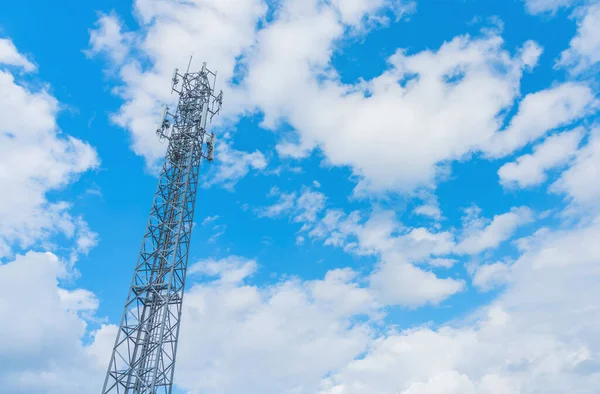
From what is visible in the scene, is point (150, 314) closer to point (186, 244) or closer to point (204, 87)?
point (186, 244)

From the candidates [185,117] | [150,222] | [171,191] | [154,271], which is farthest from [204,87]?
[154,271]

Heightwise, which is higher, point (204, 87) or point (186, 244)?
point (204, 87)

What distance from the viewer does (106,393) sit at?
34.8 m

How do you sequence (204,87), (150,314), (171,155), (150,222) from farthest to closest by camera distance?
(204,87) < (171,155) < (150,222) < (150,314)

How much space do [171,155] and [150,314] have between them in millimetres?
14150

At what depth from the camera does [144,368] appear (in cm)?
3609

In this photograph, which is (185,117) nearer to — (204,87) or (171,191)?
(204,87)

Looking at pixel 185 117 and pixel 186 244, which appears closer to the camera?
pixel 186 244

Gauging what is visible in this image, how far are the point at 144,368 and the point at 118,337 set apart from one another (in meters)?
3.03

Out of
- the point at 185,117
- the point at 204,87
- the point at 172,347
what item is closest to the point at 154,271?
the point at 172,347

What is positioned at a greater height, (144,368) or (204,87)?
(204,87)

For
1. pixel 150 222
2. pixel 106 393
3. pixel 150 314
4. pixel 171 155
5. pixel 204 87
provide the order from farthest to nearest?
pixel 204 87 < pixel 171 155 < pixel 150 222 < pixel 150 314 < pixel 106 393

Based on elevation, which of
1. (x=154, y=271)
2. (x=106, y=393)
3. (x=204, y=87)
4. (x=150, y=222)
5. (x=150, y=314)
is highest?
(x=204, y=87)

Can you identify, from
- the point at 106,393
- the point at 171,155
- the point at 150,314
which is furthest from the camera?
the point at 171,155
